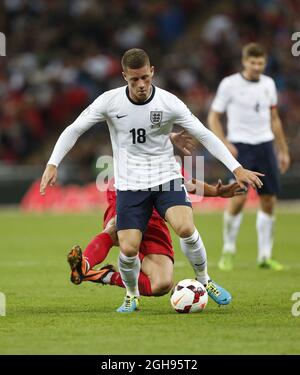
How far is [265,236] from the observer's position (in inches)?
495

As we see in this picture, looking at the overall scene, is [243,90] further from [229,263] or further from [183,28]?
[183,28]

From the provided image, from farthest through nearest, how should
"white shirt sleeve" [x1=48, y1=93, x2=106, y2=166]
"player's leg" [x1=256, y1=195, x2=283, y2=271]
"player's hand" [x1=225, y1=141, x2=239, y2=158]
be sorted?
1. "player's leg" [x1=256, y1=195, x2=283, y2=271]
2. "player's hand" [x1=225, y1=141, x2=239, y2=158]
3. "white shirt sleeve" [x1=48, y1=93, x2=106, y2=166]

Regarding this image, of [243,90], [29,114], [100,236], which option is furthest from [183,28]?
[100,236]

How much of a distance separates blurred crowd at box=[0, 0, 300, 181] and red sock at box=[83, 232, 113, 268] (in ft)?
43.1

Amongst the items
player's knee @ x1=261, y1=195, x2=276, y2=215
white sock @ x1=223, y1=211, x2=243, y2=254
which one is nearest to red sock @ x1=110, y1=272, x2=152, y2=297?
white sock @ x1=223, y1=211, x2=243, y2=254

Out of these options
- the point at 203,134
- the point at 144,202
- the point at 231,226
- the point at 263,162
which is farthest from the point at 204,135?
the point at 231,226

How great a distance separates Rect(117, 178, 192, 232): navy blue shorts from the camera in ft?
27.9

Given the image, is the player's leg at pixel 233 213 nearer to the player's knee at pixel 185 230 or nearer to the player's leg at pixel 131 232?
the player's leg at pixel 131 232

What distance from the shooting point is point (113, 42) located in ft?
84.6

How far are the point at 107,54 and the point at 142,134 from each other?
684 inches

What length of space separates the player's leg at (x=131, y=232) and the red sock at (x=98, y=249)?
1.33ft

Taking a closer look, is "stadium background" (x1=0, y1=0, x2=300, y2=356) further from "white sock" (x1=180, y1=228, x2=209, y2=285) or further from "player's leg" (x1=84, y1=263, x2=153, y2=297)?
"white sock" (x1=180, y1=228, x2=209, y2=285)

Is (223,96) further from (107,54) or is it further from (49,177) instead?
(107,54)

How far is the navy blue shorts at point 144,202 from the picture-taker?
→ 851 centimetres
